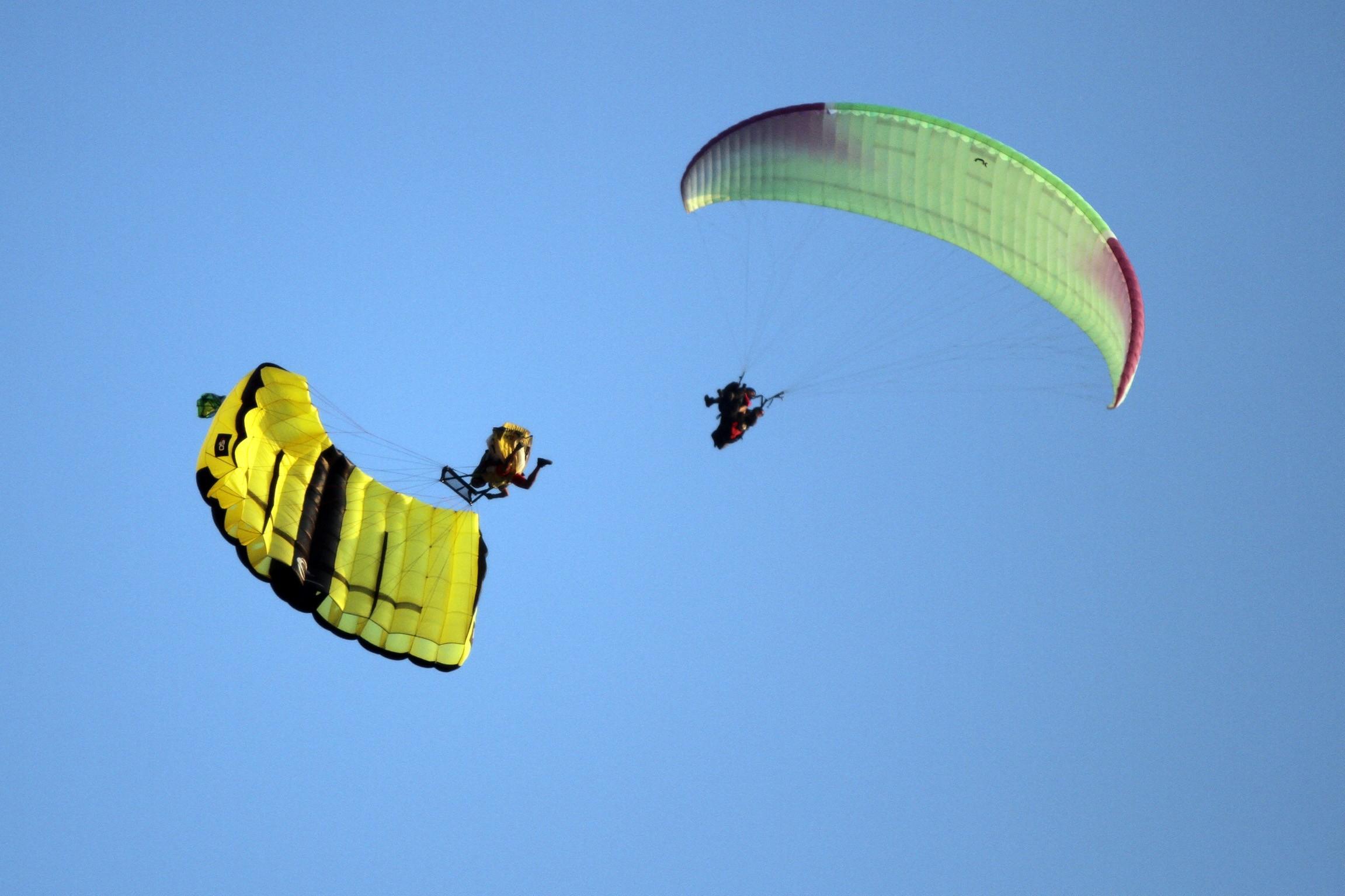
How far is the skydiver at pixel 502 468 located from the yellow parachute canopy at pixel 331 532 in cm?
66

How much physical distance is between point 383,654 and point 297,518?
2.25 m

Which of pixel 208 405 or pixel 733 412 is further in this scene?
pixel 733 412

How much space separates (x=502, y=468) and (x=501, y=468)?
0.02m

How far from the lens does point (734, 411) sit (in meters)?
24.3

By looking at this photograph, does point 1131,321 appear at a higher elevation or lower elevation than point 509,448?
higher

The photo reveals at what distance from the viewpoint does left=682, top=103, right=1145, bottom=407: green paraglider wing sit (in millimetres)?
23047

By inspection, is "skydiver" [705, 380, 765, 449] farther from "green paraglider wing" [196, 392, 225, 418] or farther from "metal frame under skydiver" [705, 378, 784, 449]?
"green paraglider wing" [196, 392, 225, 418]

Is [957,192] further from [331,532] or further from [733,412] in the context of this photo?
[331,532]

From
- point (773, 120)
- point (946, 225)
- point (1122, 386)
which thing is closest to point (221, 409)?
point (773, 120)

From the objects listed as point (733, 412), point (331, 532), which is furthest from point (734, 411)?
point (331, 532)

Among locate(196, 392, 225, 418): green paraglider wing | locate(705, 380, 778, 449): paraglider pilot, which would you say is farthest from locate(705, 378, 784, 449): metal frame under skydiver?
locate(196, 392, 225, 418): green paraglider wing

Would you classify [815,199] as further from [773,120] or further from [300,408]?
[300,408]

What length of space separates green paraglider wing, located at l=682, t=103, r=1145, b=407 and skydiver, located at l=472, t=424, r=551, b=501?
17.8 feet

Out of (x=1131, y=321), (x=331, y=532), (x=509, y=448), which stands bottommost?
(x=331, y=532)
